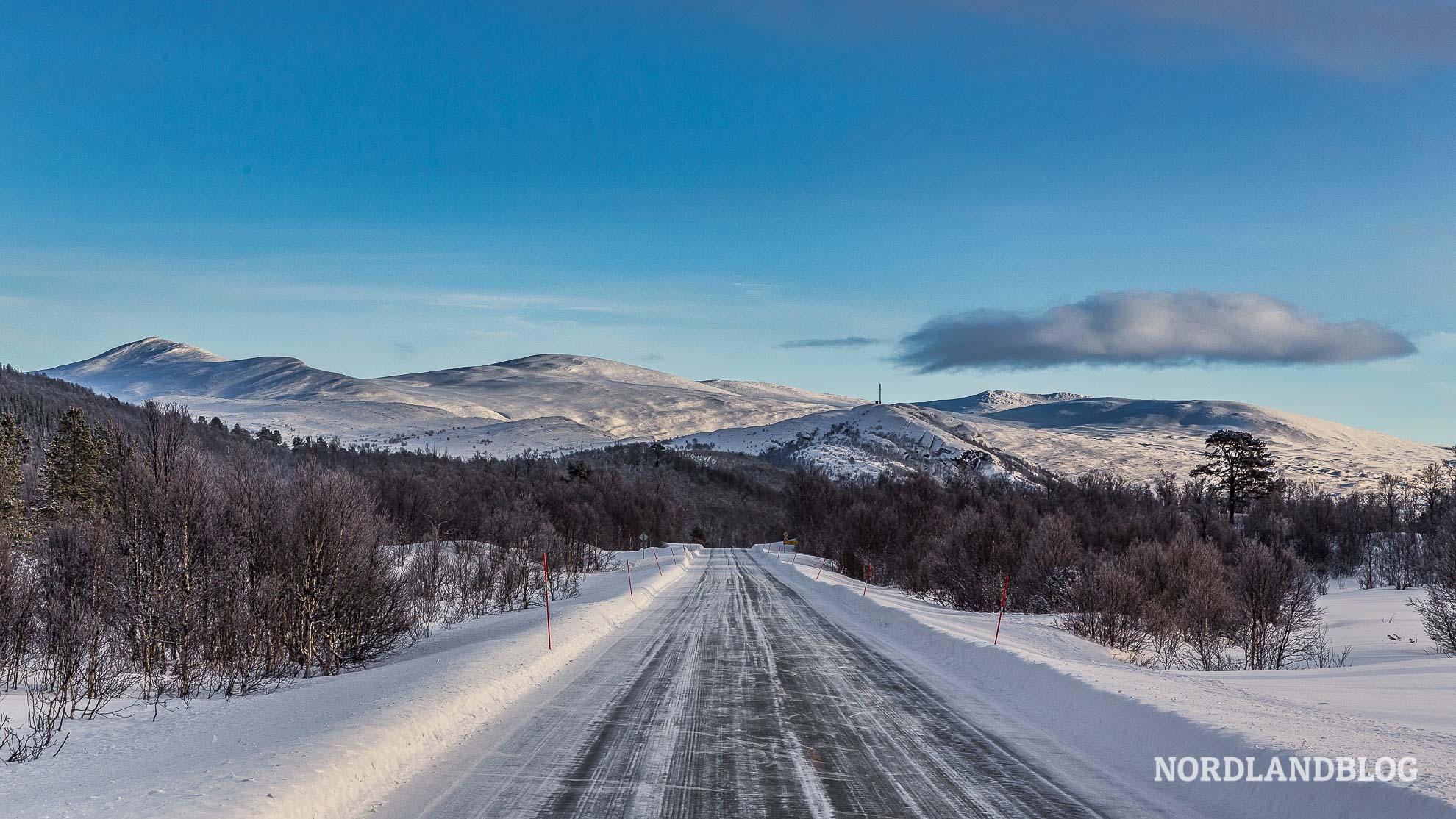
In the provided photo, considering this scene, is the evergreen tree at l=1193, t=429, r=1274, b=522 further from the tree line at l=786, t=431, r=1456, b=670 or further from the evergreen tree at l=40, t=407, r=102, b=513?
the evergreen tree at l=40, t=407, r=102, b=513

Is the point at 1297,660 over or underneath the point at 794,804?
underneath

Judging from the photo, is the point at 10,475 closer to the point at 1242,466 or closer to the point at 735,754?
the point at 735,754

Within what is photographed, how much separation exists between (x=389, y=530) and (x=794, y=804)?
22.2m

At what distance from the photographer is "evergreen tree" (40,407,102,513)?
4816 centimetres

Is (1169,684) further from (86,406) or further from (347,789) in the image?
(86,406)

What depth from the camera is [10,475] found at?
36438 mm

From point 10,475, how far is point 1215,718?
145 ft

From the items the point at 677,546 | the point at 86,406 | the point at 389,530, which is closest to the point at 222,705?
the point at 389,530

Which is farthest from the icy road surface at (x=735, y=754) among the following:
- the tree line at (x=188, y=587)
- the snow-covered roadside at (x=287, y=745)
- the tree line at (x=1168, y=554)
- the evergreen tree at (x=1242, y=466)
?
the evergreen tree at (x=1242, y=466)

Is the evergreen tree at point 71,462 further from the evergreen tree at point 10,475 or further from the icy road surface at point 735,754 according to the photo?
the icy road surface at point 735,754

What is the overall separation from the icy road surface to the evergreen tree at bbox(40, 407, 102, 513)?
4617cm

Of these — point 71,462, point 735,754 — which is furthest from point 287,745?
point 71,462

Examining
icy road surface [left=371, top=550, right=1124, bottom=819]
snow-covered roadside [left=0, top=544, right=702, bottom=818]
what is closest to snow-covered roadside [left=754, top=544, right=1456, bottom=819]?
icy road surface [left=371, top=550, right=1124, bottom=819]

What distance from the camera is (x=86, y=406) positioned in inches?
5423
